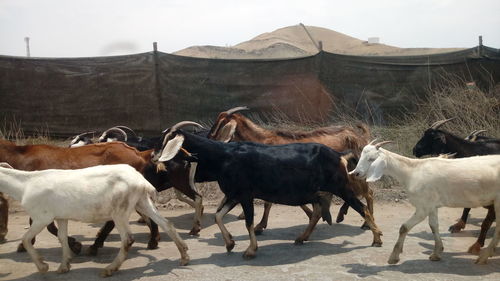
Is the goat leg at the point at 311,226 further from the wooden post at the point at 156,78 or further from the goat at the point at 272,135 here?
the wooden post at the point at 156,78

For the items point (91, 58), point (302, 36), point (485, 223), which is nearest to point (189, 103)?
point (91, 58)

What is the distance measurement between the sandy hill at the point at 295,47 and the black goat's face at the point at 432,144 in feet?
85.0

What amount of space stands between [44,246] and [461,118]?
9792mm

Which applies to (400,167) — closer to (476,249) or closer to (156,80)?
(476,249)

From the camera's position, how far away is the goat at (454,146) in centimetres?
797

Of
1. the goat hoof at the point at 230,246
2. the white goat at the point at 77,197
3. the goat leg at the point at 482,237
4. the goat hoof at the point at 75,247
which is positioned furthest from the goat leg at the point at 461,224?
the goat hoof at the point at 75,247

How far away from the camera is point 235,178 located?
279 inches

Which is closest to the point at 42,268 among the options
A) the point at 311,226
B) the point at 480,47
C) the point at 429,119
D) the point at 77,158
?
the point at 77,158

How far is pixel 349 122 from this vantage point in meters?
Result: 13.0

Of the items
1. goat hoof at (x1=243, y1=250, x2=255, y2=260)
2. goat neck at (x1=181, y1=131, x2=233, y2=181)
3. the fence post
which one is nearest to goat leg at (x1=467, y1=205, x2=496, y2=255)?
goat hoof at (x1=243, y1=250, x2=255, y2=260)

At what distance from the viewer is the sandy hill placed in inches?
1471

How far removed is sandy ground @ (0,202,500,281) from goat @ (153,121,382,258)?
1.68 ft

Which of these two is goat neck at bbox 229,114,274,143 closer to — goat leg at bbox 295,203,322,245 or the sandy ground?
the sandy ground

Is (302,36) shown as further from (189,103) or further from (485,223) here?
(485,223)
